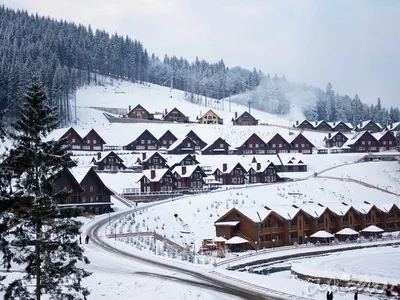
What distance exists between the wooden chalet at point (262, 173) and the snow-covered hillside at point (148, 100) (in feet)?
175

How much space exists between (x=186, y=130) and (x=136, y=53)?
84626 mm

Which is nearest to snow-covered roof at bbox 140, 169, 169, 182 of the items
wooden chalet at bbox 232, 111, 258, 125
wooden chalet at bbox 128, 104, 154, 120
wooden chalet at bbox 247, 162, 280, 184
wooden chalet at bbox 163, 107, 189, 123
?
wooden chalet at bbox 247, 162, 280, 184

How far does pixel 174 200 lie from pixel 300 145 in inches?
2040

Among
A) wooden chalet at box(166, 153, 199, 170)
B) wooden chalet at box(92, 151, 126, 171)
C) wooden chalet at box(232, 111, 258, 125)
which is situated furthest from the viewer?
wooden chalet at box(232, 111, 258, 125)

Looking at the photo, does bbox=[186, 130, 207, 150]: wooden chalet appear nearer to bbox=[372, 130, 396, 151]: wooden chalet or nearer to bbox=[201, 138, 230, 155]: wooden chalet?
bbox=[201, 138, 230, 155]: wooden chalet

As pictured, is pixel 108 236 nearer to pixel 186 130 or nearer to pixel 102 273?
pixel 102 273

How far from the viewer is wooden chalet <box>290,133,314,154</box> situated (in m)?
112

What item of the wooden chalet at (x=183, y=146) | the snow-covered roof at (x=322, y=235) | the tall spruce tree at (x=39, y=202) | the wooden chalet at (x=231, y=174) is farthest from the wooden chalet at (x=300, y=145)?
the tall spruce tree at (x=39, y=202)

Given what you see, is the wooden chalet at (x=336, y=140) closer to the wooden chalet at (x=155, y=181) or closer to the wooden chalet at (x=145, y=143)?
the wooden chalet at (x=145, y=143)

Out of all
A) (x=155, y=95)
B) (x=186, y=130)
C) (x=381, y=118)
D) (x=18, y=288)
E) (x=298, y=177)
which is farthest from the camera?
(x=381, y=118)

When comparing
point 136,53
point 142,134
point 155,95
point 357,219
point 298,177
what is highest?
point 136,53

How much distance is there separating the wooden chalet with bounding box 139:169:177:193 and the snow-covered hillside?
5195 centimetres

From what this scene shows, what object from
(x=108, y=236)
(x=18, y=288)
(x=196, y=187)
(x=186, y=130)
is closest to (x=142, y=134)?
(x=186, y=130)

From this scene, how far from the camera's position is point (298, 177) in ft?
291
